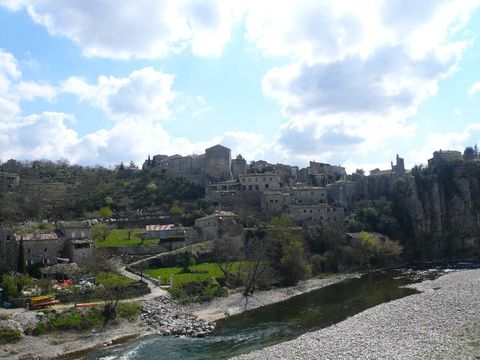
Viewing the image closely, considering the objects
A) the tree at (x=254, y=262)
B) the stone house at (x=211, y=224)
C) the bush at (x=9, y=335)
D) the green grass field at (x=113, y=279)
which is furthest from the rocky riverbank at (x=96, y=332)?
the stone house at (x=211, y=224)

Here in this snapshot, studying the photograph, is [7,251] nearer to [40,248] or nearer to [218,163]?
[40,248]

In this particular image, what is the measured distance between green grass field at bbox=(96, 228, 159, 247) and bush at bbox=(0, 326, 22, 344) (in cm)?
2551

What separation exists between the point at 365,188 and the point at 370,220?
1604 centimetres

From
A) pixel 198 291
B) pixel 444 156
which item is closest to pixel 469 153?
pixel 444 156

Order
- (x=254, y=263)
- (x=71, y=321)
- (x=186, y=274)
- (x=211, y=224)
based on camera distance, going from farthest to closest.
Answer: (x=211, y=224)
(x=254, y=263)
(x=186, y=274)
(x=71, y=321)

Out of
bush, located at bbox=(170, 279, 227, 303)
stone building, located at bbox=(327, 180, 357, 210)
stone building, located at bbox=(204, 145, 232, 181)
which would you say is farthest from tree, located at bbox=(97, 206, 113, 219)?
stone building, located at bbox=(327, 180, 357, 210)

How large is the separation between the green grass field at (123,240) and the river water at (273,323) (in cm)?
2262

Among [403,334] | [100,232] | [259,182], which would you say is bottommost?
[403,334]

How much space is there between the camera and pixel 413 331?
32844 mm

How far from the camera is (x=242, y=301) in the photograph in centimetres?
4822

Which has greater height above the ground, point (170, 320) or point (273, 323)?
point (170, 320)

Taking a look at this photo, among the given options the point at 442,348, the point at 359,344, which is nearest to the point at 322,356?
the point at 359,344

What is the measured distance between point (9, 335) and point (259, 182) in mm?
60542

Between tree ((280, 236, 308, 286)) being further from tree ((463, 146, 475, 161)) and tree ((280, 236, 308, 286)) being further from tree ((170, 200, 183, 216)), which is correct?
tree ((463, 146, 475, 161))
